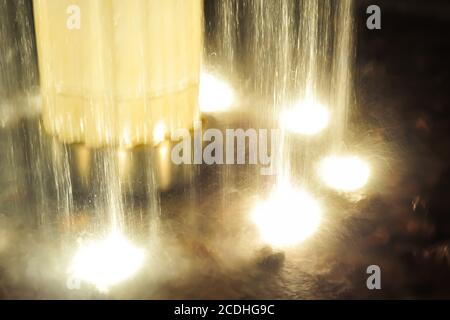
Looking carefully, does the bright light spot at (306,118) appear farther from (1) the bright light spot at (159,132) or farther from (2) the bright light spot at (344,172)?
(1) the bright light spot at (159,132)

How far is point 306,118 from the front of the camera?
770 centimetres

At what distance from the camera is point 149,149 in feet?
23.3

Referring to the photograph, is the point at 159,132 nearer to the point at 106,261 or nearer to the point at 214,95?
the point at 214,95

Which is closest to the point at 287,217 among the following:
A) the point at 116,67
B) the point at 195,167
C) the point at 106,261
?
the point at 195,167

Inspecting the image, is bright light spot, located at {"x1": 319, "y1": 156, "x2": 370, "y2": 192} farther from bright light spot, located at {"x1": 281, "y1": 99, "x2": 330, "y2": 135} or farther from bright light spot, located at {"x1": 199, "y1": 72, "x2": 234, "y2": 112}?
bright light spot, located at {"x1": 199, "y1": 72, "x2": 234, "y2": 112}

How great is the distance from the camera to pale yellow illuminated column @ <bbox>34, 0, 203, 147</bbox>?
656 cm

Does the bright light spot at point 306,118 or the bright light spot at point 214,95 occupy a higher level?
the bright light spot at point 214,95

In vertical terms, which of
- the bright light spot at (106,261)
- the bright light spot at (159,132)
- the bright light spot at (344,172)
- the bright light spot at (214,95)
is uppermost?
the bright light spot at (214,95)

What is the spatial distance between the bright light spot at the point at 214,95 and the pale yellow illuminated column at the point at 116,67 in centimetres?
76

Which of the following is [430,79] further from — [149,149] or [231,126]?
[149,149]

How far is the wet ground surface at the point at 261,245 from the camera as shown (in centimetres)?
521

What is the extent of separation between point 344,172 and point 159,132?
2.02m

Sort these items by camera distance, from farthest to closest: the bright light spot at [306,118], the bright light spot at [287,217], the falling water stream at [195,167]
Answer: the bright light spot at [306,118] → the falling water stream at [195,167] → the bright light spot at [287,217]

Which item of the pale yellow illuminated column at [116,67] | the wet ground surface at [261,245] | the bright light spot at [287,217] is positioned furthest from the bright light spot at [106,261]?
the pale yellow illuminated column at [116,67]
